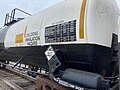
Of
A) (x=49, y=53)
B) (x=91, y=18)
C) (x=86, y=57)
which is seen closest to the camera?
(x=91, y=18)

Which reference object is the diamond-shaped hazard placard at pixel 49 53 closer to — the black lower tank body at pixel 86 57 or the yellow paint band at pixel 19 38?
the black lower tank body at pixel 86 57

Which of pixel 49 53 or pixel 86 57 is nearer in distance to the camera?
pixel 86 57

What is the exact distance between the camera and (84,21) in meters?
3.81

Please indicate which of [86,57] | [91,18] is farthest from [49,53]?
[91,18]

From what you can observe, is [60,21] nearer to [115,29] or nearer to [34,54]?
[115,29]

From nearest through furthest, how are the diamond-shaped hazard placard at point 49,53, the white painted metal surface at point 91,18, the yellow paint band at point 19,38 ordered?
1. the white painted metal surface at point 91,18
2. the diamond-shaped hazard placard at point 49,53
3. the yellow paint band at point 19,38

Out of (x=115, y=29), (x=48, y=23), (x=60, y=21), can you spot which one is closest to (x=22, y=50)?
(x=48, y=23)

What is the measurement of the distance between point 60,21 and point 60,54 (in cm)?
73

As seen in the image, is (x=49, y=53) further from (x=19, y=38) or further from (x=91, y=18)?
(x=19, y=38)

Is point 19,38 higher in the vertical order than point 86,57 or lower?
higher

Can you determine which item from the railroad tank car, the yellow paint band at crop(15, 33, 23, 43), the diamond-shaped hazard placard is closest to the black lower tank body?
the railroad tank car

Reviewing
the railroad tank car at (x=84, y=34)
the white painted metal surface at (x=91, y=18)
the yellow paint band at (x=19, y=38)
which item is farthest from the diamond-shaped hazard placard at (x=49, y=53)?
the yellow paint band at (x=19, y=38)

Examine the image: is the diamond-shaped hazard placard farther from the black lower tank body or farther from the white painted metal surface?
the white painted metal surface

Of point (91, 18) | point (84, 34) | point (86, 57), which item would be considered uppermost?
point (91, 18)
